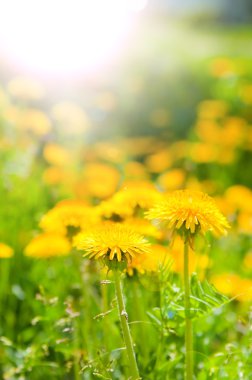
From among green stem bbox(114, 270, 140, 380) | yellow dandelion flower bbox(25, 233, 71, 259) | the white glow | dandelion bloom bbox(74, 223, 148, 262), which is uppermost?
the white glow

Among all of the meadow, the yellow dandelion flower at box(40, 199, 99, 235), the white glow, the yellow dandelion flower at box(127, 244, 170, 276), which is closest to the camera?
the meadow

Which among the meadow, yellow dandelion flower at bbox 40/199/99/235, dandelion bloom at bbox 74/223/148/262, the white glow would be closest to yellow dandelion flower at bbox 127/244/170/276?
the meadow

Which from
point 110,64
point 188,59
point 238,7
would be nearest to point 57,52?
point 110,64

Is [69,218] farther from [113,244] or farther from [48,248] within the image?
[113,244]

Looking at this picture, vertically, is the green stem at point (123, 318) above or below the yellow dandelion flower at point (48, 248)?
below

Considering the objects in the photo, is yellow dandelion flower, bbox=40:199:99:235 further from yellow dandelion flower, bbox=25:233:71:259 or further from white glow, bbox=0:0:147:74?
white glow, bbox=0:0:147:74

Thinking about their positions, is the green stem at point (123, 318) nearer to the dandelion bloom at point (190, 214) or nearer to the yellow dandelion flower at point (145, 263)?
the dandelion bloom at point (190, 214)

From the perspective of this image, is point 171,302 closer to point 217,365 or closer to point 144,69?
point 217,365

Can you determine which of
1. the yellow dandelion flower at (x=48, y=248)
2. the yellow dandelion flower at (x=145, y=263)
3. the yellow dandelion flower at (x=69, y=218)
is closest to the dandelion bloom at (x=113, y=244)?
the yellow dandelion flower at (x=145, y=263)

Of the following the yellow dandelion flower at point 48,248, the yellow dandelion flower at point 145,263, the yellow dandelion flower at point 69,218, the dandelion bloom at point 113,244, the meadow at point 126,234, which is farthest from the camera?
the yellow dandelion flower at point 48,248
